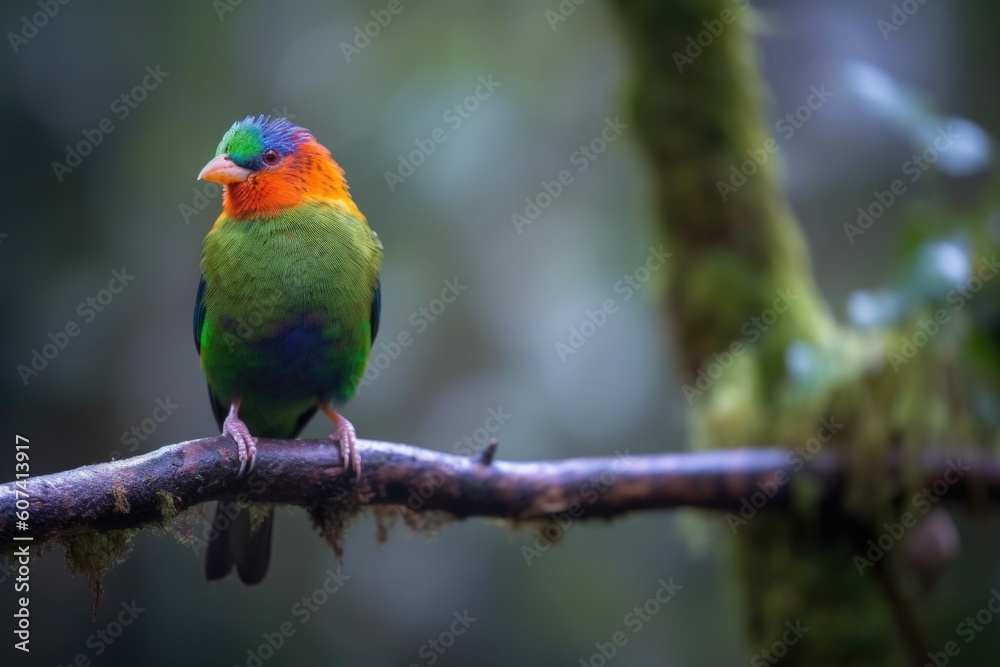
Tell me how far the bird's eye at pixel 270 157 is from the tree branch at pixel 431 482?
111 centimetres

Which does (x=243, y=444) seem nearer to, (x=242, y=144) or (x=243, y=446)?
(x=243, y=446)

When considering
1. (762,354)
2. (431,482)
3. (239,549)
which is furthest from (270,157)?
(762,354)

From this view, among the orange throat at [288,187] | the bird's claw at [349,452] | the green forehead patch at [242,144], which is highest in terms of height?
the green forehead patch at [242,144]

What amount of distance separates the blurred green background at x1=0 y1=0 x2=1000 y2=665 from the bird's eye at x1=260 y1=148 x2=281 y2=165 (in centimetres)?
229

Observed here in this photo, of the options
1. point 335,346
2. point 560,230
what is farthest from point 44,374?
point 560,230

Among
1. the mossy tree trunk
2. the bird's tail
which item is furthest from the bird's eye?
the mossy tree trunk

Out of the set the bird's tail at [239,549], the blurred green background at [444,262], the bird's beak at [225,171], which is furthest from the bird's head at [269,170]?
the blurred green background at [444,262]

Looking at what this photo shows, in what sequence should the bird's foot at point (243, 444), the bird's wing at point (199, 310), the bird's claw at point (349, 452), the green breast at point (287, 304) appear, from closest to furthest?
the bird's foot at point (243, 444)
the bird's claw at point (349, 452)
the green breast at point (287, 304)
the bird's wing at point (199, 310)

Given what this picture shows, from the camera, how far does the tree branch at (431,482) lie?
7.13 feet

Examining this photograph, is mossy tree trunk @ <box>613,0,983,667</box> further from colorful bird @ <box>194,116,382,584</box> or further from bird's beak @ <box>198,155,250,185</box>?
bird's beak @ <box>198,155,250,185</box>

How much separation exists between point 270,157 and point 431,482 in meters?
1.39

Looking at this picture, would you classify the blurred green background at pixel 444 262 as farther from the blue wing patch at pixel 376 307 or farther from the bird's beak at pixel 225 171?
the blue wing patch at pixel 376 307

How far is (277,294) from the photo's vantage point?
115 inches

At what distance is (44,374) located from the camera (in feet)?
15.8
